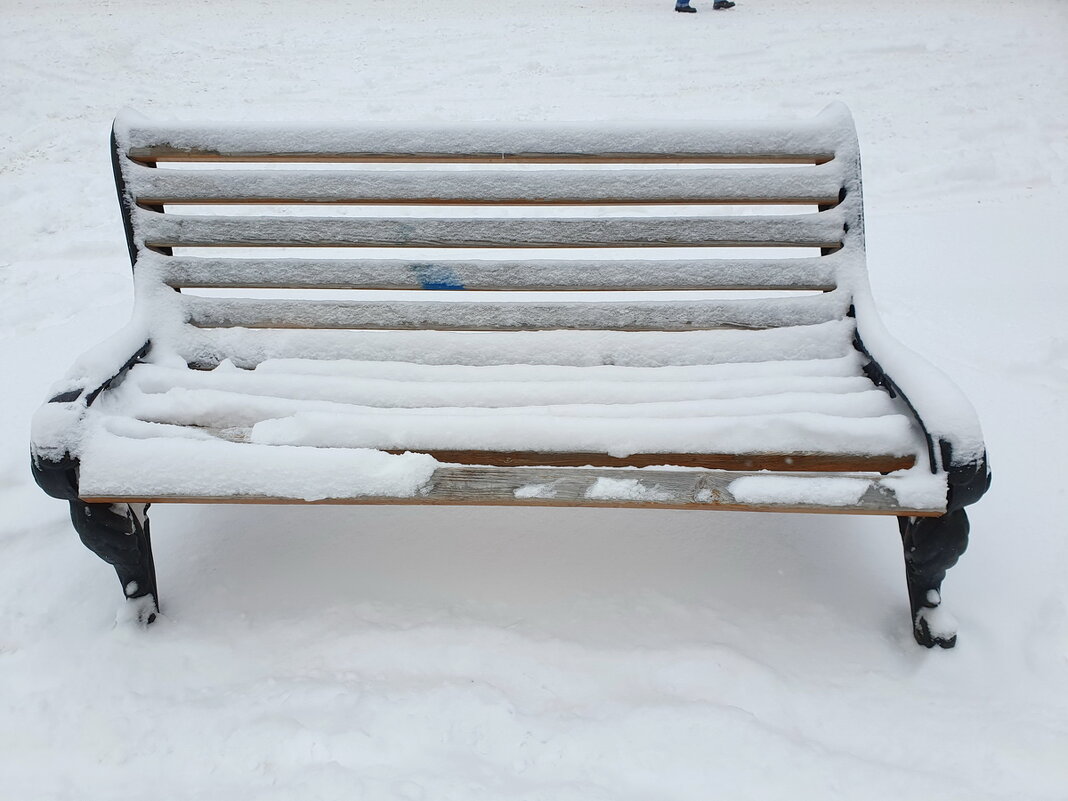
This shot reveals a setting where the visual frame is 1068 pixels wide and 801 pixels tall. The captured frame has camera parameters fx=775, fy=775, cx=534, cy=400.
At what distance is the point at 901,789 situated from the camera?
56.5 inches

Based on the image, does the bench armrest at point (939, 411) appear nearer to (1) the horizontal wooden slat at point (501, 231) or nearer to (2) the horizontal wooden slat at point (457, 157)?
(1) the horizontal wooden slat at point (501, 231)

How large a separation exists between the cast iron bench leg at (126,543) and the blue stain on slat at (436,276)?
92 cm

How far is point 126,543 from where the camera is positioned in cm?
172

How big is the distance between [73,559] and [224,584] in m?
0.42

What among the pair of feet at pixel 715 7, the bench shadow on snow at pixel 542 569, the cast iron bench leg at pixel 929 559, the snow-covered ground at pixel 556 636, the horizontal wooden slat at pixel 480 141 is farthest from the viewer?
the pair of feet at pixel 715 7

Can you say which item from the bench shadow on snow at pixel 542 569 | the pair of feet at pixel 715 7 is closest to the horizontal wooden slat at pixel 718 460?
the bench shadow on snow at pixel 542 569

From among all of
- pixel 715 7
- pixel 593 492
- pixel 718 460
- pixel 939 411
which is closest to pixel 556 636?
pixel 593 492

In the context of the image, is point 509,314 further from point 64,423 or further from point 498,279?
point 64,423

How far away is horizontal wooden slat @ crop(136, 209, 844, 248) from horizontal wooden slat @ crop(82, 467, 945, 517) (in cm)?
82

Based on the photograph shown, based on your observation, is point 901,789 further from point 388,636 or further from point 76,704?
point 76,704

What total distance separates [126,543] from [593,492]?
104 centimetres

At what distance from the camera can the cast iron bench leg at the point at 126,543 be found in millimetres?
1673

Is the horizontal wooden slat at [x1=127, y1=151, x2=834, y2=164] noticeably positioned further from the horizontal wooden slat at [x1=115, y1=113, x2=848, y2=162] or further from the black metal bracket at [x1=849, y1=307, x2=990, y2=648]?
the black metal bracket at [x1=849, y1=307, x2=990, y2=648]

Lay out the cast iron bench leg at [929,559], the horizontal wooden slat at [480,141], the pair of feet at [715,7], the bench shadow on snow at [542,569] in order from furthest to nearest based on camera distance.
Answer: the pair of feet at [715,7] → the horizontal wooden slat at [480,141] → the bench shadow on snow at [542,569] → the cast iron bench leg at [929,559]
